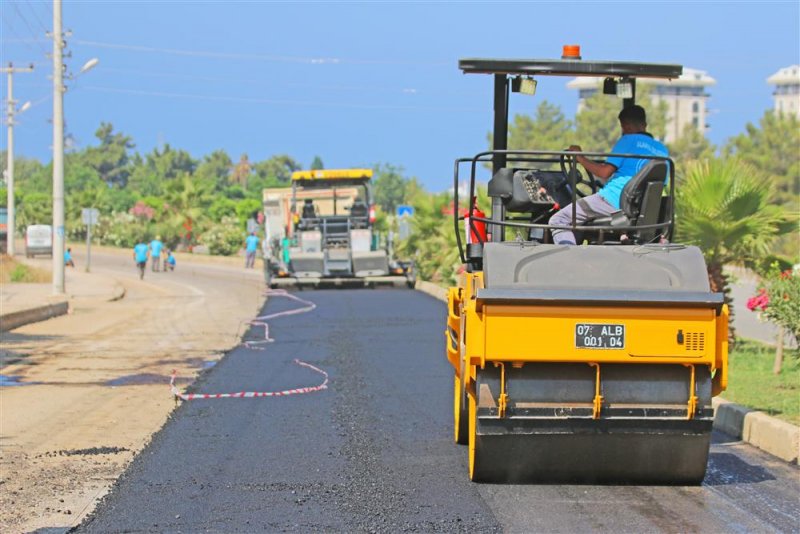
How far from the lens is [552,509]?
6.68 meters

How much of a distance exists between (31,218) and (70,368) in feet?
192

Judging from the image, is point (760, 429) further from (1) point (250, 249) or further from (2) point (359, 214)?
(1) point (250, 249)

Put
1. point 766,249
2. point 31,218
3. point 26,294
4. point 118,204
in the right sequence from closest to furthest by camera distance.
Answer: point 766,249, point 26,294, point 31,218, point 118,204

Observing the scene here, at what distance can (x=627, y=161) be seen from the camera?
7.82 metres

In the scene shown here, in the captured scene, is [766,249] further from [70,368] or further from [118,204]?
[118,204]

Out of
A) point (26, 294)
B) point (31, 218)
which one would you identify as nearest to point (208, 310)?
point (26, 294)

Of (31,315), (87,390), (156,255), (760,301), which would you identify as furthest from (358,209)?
(87,390)

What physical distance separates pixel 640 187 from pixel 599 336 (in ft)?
3.94

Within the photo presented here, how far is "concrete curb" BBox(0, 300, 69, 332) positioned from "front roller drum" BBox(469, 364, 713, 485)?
1452 cm

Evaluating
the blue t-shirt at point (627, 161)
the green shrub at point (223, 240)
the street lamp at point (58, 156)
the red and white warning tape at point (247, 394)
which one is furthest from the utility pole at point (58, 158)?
the green shrub at point (223, 240)

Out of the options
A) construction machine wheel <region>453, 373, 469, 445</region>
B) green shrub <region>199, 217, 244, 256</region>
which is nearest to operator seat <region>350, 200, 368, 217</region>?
construction machine wheel <region>453, 373, 469, 445</region>

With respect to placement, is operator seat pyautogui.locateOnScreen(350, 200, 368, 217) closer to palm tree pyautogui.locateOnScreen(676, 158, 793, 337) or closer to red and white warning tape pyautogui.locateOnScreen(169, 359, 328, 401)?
palm tree pyautogui.locateOnScreen(676, 158, 793, 337)

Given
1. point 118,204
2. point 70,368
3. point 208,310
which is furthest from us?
point 118,204

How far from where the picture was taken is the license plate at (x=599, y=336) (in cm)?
673
